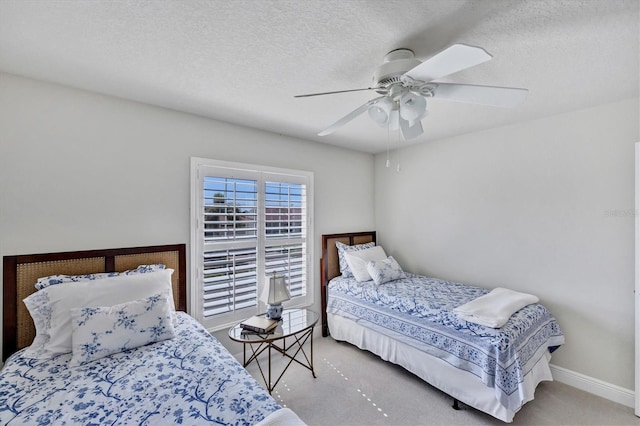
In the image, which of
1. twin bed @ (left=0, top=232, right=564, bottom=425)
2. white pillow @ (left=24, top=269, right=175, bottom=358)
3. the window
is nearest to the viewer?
twin bed @ (left=0, top=232, right=564, bottom=425)

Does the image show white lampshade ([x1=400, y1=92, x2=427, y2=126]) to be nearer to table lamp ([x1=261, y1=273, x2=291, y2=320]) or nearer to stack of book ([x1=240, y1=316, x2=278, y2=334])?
table lamp ([x1=261, y1=273, x2=291, y2=320])

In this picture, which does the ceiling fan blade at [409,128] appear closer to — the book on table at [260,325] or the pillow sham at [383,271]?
the pillow sham at [383,271]

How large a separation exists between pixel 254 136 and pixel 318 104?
3.05 feet

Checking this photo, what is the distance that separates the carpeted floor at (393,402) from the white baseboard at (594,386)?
5 centimetres

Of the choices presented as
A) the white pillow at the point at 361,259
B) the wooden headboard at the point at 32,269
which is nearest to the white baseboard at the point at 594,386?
the white pillow at the point at 361,259

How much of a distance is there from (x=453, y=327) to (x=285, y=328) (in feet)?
4.46

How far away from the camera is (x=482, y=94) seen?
1497 mm

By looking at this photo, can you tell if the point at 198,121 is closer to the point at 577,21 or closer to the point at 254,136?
the point at 254,136

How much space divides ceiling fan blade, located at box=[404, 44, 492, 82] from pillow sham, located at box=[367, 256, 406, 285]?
2179 mm

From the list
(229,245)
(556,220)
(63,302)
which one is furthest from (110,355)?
(556,220)

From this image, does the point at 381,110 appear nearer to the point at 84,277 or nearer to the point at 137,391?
the point at 137,391

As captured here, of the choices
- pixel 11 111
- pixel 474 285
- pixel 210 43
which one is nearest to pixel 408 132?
pixel 210 43

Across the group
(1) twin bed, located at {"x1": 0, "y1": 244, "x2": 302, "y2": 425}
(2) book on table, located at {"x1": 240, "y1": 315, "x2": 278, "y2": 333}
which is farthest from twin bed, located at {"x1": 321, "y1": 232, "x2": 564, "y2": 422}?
(1) twin bed, located at {"x1": 0, "y1": 244, "x2": 302, "y2": 425}

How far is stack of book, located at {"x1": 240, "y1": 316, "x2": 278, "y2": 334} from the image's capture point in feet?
7.45
